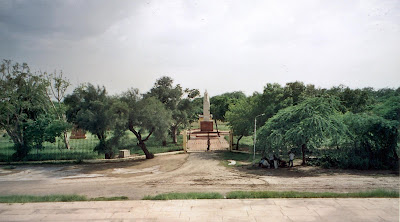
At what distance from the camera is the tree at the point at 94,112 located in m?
18.1

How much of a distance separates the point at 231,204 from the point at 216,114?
1547 inches

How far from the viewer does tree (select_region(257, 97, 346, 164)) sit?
15203mm

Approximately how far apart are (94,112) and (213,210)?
13.3 meters

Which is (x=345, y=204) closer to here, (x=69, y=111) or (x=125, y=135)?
(x=125, y=135)

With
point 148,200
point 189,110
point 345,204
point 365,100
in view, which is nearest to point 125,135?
point 189,110

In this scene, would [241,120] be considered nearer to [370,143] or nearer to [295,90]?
[295,90]

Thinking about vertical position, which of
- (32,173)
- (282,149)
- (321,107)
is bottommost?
(32,173)

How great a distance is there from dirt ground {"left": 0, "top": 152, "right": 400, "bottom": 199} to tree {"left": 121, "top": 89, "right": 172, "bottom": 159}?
2.57 meters

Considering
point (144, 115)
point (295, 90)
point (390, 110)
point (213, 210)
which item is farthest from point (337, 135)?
point (144, 115)

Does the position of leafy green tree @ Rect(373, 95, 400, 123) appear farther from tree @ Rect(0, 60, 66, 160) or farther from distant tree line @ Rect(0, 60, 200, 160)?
tree @ Rect(0, 60, 66, 160)

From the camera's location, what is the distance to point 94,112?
60.6 feet

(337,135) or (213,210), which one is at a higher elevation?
(337,135)

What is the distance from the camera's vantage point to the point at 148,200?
31.8 feet

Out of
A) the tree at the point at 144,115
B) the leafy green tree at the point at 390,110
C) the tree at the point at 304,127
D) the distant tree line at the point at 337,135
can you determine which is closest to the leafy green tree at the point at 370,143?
the distant tree line at the point at 337,135
